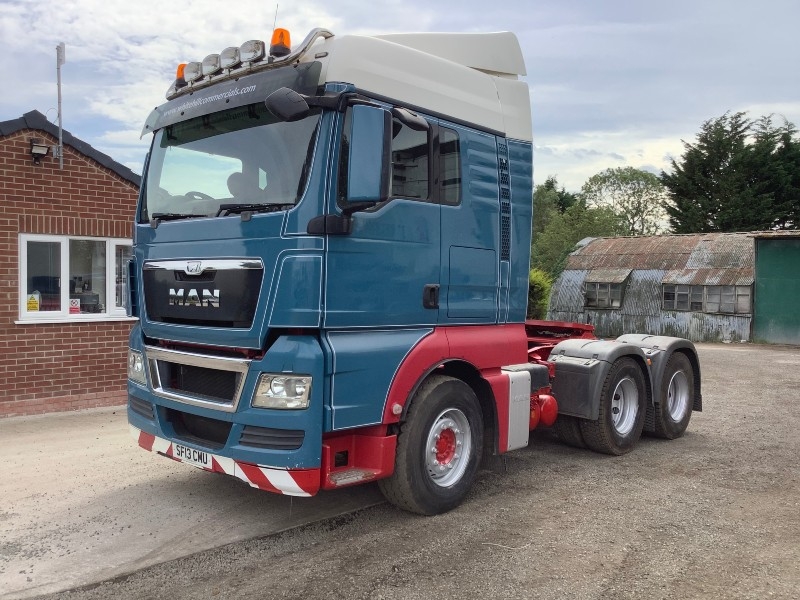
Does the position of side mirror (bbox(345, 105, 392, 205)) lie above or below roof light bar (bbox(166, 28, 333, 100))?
below

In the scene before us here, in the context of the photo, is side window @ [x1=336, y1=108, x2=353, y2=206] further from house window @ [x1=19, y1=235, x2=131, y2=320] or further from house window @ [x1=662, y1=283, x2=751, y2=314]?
house window @ [x1=662, y1=283, x2=751, y2=314]

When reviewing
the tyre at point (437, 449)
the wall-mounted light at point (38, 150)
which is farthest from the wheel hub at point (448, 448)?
the wall-mounted light at point (38, 150)

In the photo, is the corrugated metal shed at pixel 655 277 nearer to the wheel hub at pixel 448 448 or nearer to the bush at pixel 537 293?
the bush at pixel 537 293

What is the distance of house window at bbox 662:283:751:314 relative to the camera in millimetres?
25125

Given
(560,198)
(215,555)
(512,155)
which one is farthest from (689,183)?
(215,555)

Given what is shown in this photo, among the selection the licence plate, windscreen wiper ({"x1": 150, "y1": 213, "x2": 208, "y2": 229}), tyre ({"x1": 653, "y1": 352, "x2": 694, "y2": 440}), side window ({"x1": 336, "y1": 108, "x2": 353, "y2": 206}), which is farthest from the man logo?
tyre ({"x1": 653, "y1": 352, "x2": 694, "y2": 440})

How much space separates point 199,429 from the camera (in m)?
4.95

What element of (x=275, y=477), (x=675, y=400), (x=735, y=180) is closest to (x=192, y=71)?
(x=275, y=477)

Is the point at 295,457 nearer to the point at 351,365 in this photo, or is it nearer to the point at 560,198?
the point at 351,365

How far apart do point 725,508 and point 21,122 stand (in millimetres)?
8773

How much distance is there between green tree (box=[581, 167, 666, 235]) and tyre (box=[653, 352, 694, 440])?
5388 centimetres

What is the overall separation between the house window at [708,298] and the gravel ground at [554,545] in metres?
20.0

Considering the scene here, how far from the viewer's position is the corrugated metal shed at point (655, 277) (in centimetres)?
2575

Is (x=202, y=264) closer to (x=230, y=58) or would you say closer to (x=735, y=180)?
(x=230, y=58)
